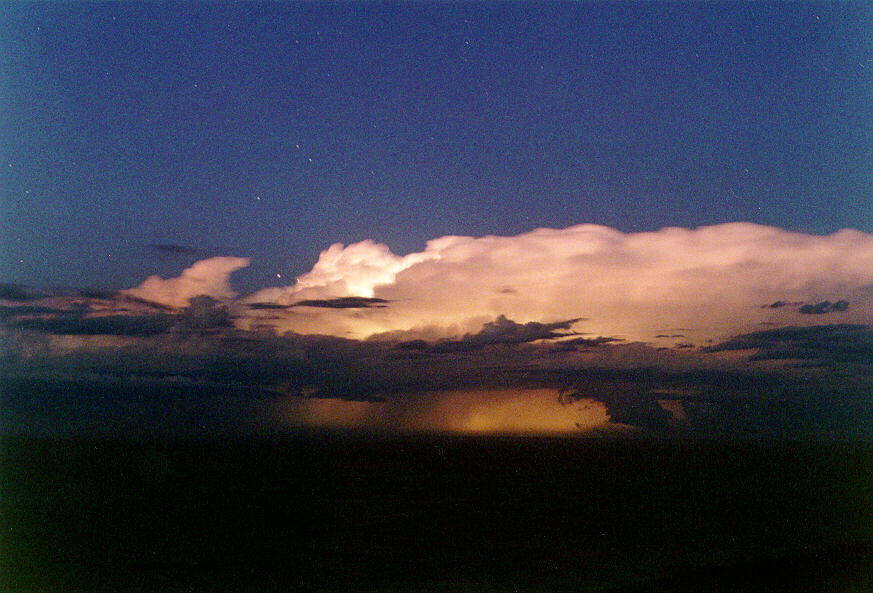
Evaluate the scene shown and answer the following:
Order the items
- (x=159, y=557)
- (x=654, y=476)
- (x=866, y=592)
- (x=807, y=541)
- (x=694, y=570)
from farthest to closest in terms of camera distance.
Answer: (x=654, y=476) → (x=807, y=541) → (x=159, y=557) → (x=694, y=570) → (x=866, y=592)

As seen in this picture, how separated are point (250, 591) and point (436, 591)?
7.77 metres

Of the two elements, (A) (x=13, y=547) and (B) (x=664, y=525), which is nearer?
(A) (x=13, y=547)

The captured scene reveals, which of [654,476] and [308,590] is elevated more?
[308,590]

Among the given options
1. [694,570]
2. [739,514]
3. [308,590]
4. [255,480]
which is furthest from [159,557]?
[255,480]

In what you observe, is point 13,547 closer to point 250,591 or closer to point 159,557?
point 159,557

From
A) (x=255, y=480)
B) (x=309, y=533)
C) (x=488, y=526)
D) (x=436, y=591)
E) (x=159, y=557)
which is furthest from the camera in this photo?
(x=255, y=480)

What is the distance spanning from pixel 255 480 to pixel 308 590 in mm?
65739

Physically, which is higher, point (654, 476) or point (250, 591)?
point (250, 591)

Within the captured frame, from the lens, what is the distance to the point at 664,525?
A: 48.0 m

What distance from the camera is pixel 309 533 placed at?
44469 millimetres

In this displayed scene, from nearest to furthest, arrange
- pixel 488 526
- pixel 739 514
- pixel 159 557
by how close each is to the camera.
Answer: pixel 159 557 < pixel 488 526 < pixel 739 514

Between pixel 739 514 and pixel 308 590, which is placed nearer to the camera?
pixel 308 590

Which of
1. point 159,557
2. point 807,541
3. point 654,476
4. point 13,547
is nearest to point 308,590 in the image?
point 159,557

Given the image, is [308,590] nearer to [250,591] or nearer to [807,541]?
[250,591]
